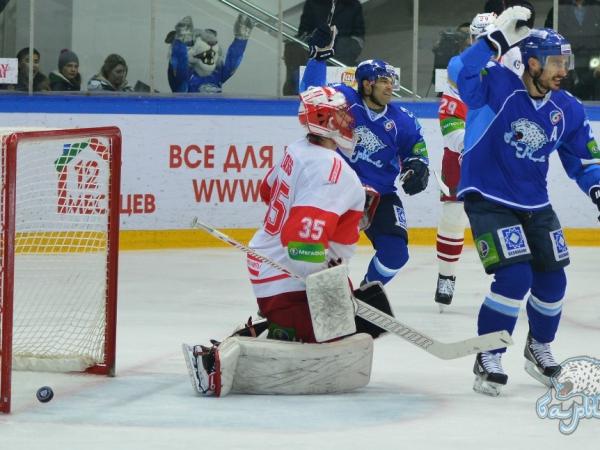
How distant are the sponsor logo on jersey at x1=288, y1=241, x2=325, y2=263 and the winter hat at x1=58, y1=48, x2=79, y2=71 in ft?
15.6

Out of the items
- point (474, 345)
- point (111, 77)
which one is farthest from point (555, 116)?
point (111, 77)

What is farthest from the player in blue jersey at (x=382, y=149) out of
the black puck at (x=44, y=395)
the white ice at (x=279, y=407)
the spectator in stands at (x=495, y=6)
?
the spectator in stands at (x=495, y=6)

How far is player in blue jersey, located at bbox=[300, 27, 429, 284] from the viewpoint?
550 centimetres

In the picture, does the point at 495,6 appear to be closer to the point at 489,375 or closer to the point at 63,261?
the point at 63,261

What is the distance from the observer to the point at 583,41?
9391 millimetres

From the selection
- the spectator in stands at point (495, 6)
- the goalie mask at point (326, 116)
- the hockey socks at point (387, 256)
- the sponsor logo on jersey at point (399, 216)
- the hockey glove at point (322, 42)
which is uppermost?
the spectator in stands at point (495, 6)

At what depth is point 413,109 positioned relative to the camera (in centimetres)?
895

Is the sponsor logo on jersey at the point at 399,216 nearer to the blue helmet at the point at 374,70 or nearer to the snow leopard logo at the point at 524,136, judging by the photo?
the blue helmet at the point at 374,70

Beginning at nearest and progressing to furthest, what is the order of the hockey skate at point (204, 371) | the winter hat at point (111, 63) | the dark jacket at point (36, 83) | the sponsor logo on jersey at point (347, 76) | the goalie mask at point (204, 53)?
the hockey skate at point (204, 371) < the dark jacket at point (36, 83) < the winter hat at point (111, 63) < the goalie mask at point (204, 53) < the sponsor logo on jersey at point (347, 76)

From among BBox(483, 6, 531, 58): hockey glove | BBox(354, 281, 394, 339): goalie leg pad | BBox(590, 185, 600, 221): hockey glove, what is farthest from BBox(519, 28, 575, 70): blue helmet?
BBox(354, 281, 394, 339): goalie leg pad

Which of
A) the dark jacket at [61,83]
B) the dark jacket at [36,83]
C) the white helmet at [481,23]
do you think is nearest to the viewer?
the white helmet at [481,23]

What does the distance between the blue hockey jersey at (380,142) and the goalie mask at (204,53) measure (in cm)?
332

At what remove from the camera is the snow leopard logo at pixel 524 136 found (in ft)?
14.2

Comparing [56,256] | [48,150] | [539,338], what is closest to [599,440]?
[539,338]
